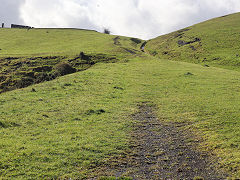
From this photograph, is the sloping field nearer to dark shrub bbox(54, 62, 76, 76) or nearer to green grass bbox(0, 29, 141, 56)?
dark shrub bbox(54, 62, 76, 76)

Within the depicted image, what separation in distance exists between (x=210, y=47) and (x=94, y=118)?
59.9m

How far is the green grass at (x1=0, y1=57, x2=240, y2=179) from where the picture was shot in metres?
12.7

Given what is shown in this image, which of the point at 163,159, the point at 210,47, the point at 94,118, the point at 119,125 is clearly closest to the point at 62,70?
the point at 94,118

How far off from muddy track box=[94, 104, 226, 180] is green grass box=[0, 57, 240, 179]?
2.61ft

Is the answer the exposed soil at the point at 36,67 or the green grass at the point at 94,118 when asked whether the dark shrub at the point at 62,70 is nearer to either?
the exposed soil at the point at 36,67

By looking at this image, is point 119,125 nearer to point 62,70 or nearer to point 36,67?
point 62,70

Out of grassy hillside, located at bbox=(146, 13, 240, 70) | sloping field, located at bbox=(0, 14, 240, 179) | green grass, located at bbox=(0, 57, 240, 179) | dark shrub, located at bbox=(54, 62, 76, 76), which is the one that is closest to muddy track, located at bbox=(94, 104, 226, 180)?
sloping field, located at bbox=(0, 14, 240, 179)

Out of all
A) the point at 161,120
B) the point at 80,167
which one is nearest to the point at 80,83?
the point at 161,120

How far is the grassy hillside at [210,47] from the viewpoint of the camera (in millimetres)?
59938

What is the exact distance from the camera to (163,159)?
13.3 metres

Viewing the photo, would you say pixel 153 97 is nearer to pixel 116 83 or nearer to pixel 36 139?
pixel 116 83

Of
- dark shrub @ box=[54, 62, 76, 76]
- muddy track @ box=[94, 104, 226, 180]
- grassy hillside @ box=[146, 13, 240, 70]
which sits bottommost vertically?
muddy track @ box=[94, 104, 226, 180]

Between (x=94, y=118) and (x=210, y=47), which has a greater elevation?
(x=210, y=47)

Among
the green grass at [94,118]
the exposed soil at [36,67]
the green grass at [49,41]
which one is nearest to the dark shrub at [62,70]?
the exposed soil at [36,67]
